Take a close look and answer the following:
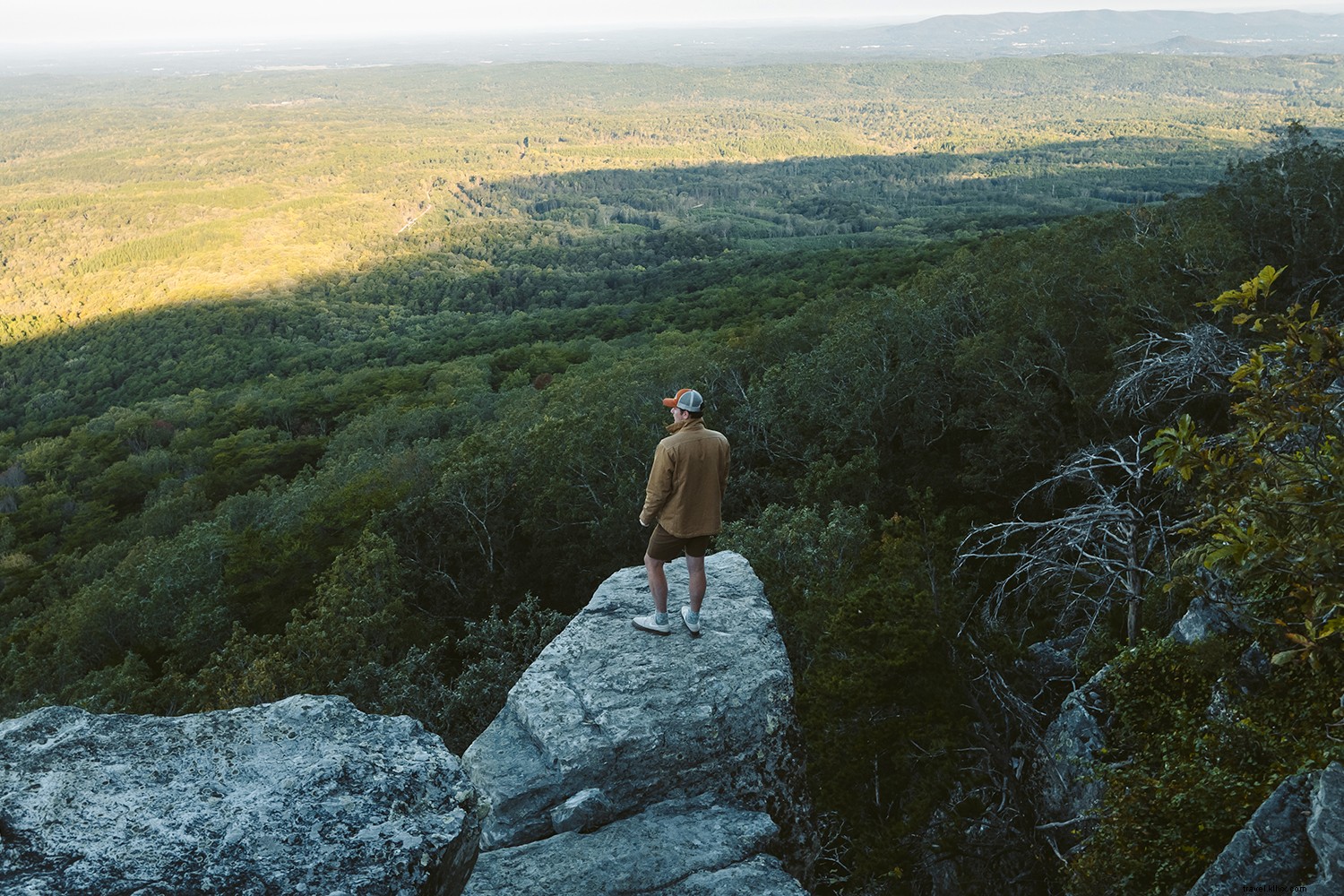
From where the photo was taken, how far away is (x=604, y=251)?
6393 inches

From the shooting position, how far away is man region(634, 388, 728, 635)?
809 centimetres

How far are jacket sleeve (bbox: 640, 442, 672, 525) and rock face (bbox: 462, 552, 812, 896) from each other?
4.43 ft

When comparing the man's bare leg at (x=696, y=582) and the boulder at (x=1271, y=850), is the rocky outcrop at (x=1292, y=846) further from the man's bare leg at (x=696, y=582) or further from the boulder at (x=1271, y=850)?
the man's bare leg at (x=696, y=582)

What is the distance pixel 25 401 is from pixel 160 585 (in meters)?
105

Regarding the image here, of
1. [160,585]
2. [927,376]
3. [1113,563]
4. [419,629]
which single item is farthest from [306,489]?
[1113,563]

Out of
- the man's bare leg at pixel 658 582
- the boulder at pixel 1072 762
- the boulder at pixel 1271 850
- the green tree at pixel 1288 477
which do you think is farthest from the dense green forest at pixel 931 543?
the man's bare leg at pixel 658 582

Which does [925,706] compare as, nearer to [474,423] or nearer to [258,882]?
[258,882]

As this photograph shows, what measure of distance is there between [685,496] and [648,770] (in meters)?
2.58

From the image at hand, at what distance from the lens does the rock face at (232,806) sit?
4.62 m

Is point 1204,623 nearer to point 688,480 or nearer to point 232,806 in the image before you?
point 688,480

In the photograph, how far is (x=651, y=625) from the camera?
864cm

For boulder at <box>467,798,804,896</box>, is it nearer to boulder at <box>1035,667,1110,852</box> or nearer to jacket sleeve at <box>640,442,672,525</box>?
boulder at <box>1035,667,1110,852</box>

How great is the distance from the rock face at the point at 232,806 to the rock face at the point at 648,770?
130cm

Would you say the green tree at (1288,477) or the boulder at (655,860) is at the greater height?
the green tree at (1288,477)
